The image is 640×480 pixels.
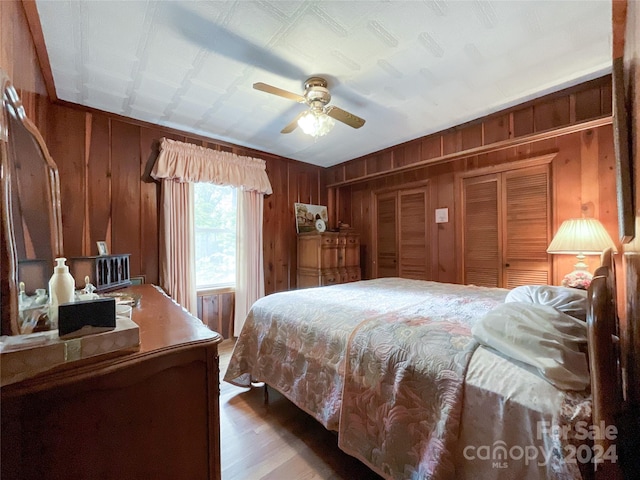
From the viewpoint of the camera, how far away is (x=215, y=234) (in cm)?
350

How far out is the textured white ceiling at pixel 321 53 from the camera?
1511mm

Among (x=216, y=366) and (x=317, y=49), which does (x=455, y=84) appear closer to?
(x=317, y=49)

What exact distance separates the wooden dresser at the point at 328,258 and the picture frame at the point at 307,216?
0.19 meters

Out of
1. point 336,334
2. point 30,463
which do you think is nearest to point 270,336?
point 336,334

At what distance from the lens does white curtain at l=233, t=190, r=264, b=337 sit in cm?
354

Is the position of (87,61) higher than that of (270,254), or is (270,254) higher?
(87,61)

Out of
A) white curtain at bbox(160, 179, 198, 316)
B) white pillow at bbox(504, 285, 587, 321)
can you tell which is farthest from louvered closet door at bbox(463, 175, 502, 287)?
white curtain at bbox(160, 179, 198, 316)

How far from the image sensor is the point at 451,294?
2236 mm

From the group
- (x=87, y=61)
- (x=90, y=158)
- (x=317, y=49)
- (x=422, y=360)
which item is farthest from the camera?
(x=90, y=158)

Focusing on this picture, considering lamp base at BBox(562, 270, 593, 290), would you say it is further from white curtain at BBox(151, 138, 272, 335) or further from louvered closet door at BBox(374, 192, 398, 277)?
white curtain at BBox(151, 138, 272, 335)

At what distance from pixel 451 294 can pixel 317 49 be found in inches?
82.9

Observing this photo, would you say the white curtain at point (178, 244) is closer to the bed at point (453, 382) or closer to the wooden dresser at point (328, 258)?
the wooden dresser at point (328, 258)

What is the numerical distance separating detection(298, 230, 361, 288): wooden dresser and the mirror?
2824mm

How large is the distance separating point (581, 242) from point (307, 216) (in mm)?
3214
